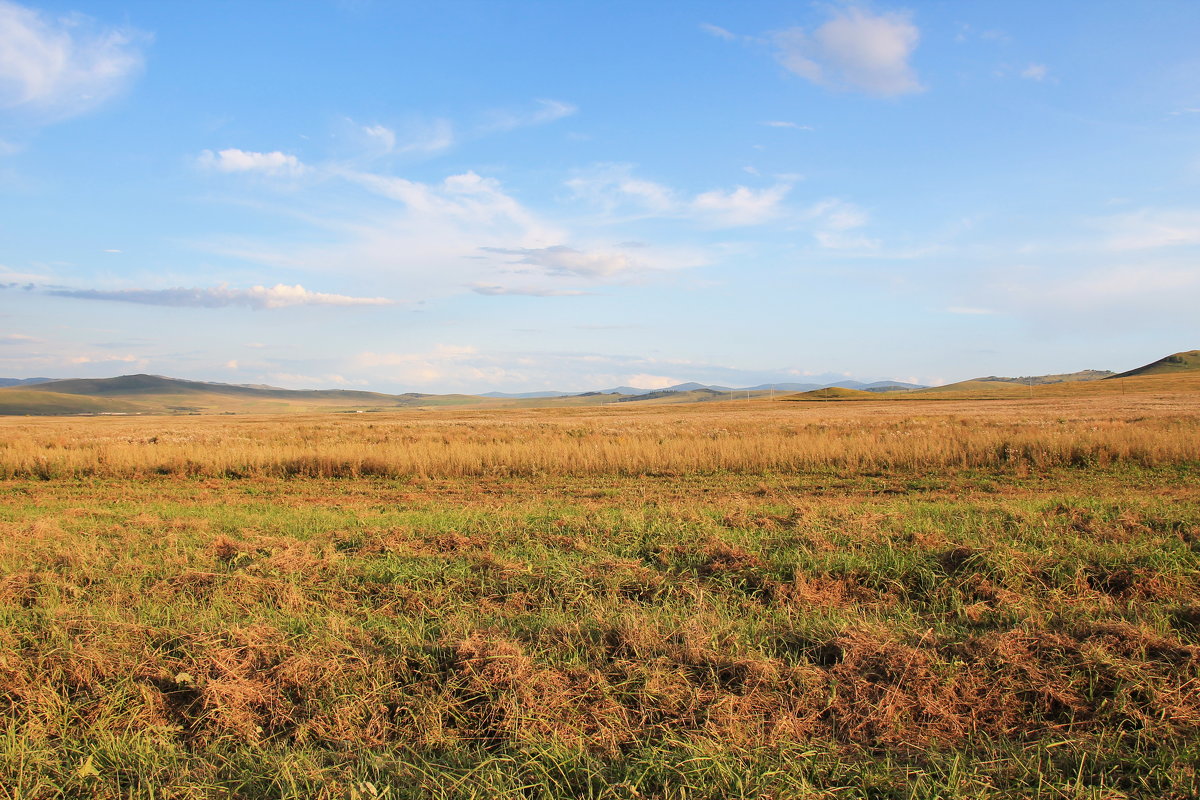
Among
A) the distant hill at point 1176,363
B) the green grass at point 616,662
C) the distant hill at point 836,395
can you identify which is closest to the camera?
the green grass at point 616,662

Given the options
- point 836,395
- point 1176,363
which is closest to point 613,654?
point 836,395

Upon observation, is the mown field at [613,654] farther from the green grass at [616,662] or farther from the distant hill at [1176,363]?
the distant hill at [1176,363]

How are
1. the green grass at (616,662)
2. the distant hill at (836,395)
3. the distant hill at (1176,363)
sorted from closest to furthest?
the green grass at (616,662) < the distant hill at (836,395) < the distant hill at (1176,363)

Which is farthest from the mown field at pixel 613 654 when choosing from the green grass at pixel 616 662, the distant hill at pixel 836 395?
the distant hill at pixel 836 395

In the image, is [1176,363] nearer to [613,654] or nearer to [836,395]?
[836,395]

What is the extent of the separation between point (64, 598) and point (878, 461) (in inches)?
630

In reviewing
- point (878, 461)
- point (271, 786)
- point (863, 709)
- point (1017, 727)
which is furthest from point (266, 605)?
point (878, 461)

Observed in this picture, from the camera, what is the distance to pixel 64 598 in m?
6.00

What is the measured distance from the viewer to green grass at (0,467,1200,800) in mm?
3377

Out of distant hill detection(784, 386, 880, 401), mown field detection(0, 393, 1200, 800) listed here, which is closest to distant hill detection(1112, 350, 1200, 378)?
distant hill detection(784, 386, 880, 401)

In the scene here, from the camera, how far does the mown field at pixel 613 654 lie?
339cm

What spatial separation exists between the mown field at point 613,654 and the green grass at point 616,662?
0.02 metres

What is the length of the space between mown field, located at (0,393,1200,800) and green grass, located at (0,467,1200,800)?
0.02 metres

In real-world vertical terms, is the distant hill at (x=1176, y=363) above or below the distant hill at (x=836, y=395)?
above
